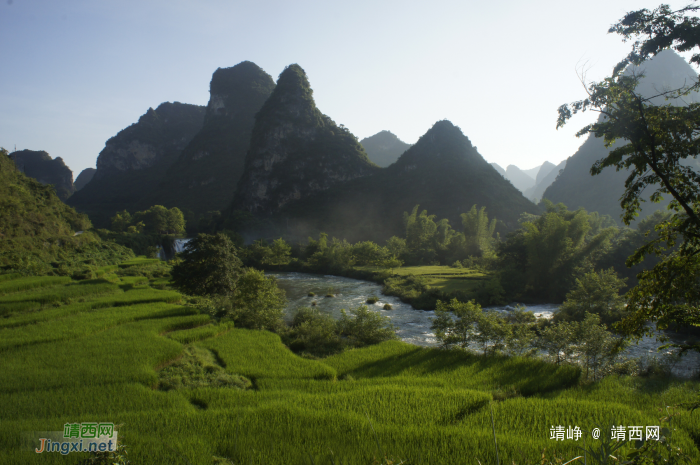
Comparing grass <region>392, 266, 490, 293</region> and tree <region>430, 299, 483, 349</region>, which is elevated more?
tree <region>430, 299, 483, 349</region>

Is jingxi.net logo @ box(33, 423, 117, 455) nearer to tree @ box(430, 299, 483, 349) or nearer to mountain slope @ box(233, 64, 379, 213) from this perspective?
tree @ box(430, 299, 483, 349)

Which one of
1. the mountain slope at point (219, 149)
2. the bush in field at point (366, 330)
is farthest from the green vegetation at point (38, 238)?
the mountain slope at point (219, 149)

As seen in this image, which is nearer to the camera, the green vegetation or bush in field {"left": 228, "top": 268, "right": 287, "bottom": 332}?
bush in field {"left": 228, "top": 268, "right": 287, "bottom": 332}

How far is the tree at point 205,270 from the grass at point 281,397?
711cm

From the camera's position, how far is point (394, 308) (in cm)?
2597

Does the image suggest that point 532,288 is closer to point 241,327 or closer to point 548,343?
point 548,343

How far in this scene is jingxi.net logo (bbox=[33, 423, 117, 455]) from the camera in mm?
4008

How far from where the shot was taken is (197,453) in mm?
5020

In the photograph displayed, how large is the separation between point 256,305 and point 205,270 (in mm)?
6734

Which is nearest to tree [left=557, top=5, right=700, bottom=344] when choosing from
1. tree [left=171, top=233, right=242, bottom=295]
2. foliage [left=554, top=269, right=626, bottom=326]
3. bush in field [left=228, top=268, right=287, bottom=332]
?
bush in field [left=228, top=268, right=287, bottom=332]

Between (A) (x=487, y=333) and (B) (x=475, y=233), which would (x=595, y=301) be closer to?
(A) (x=487, y=333)

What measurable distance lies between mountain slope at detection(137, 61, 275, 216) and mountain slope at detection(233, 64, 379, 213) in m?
25.2

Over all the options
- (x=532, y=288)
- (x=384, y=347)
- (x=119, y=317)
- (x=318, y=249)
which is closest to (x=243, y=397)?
(x=384, y=347)

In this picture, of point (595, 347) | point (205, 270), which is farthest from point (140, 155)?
point (595, 347)
